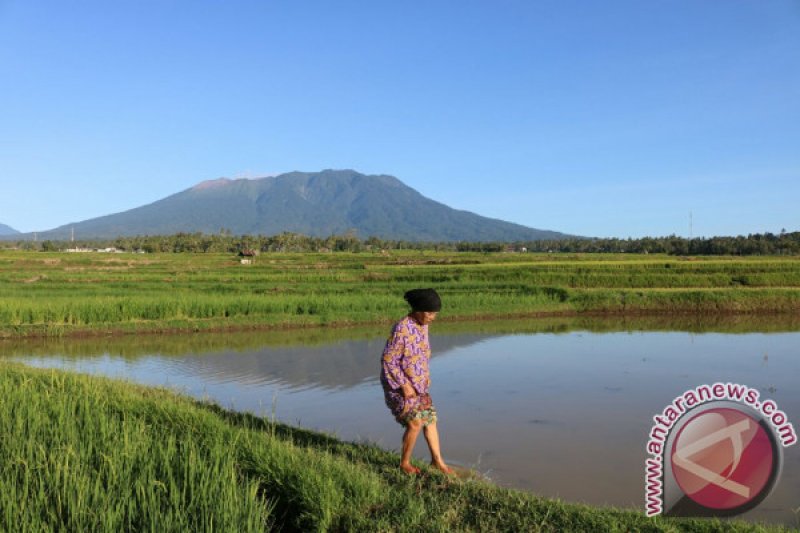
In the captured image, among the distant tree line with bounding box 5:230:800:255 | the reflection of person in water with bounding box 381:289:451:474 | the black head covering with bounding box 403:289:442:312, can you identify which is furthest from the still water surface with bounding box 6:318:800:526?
the distant tree line with bounding box 5:230:800:255

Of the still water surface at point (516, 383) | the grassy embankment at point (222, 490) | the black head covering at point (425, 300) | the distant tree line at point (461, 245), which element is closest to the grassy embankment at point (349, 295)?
the still water surface at point (516, 383)

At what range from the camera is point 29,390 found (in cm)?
533

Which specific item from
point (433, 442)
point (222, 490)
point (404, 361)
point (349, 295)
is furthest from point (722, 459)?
point (349, 295)

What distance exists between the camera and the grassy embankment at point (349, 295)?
1530 centimetres

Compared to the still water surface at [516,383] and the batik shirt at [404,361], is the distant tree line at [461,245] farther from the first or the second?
the batik shirt at [404,361]

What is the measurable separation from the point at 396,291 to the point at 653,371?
13023mm

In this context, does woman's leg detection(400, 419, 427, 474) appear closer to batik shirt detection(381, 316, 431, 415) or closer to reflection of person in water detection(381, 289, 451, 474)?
reflection of person in water detection(381, 289, 451, 474)

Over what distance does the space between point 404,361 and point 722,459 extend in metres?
2.19

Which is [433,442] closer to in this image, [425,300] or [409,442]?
[409,442]

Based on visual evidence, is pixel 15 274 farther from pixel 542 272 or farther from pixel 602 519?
pixel 602 519

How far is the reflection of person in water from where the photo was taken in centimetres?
417

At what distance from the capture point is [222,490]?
3.04m

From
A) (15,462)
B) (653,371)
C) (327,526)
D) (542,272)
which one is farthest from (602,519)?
(542,272)

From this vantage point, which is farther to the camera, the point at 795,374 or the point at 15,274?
the point at 15,274
